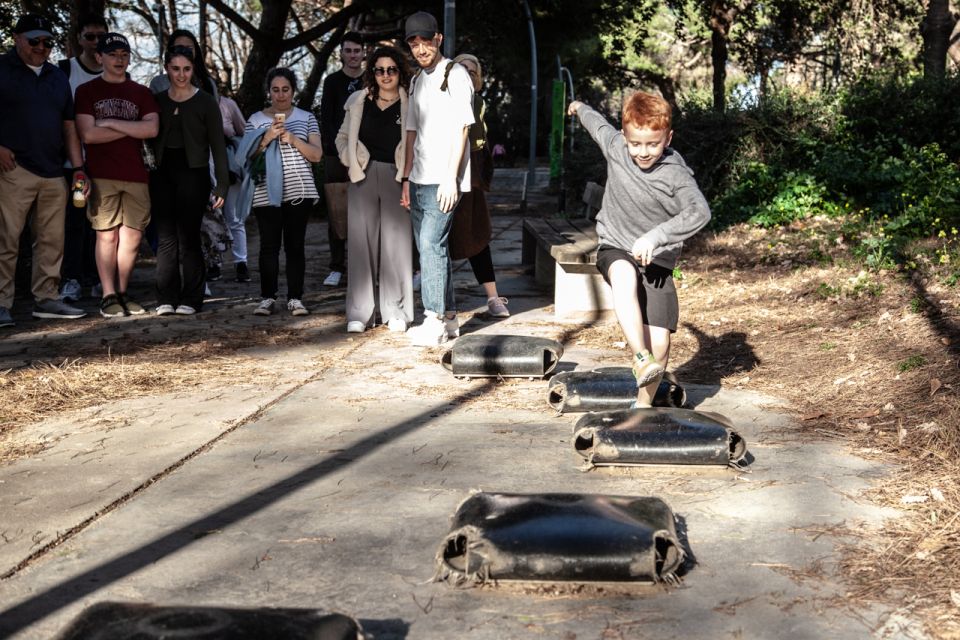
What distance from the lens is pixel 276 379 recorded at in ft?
20.9

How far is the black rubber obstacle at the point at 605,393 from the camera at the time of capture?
5.57 metres

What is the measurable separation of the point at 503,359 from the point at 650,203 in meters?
1.59

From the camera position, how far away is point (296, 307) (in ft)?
27.9

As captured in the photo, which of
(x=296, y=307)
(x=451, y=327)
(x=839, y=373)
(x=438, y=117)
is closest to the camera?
(x=839, y=373)

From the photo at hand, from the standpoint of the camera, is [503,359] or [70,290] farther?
[70,290]

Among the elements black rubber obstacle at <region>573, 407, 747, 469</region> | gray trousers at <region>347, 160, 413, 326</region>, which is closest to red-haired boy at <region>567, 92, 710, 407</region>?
black rubber obstacle at <region>573, 407, 747, 469</region>

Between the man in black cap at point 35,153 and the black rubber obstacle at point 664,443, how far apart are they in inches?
202

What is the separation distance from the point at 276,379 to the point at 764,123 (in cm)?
919

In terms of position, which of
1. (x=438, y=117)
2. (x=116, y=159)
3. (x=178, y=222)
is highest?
(x=438, y=117)

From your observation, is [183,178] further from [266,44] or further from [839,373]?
[266,44]

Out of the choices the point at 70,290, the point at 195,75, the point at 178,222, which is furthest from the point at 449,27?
the point at 70,290

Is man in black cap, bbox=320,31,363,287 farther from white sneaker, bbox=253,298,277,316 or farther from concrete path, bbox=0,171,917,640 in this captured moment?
concrete path, bbox=0,171,917,640

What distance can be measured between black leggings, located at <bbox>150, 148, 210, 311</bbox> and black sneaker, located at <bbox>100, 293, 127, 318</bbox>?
1.01 ft

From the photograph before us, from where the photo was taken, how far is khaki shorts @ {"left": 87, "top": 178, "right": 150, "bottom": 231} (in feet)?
26.9
